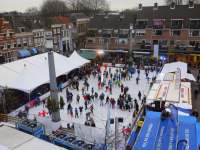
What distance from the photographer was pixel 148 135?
920 cm

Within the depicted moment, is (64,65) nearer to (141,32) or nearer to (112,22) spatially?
(141,32)

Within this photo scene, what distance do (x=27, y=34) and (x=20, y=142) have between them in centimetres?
3044

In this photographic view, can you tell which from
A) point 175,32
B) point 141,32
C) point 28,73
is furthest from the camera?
point 141,32

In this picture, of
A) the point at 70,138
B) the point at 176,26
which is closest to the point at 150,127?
the point at 70,138

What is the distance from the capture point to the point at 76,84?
21.4 m

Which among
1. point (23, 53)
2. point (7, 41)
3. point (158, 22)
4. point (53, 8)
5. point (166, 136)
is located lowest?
point (166, 136)

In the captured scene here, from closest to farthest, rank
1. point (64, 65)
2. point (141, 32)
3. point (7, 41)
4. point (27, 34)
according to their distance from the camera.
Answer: point (64, 65) → point (7, 41) → point (141, 32) → point (27, 34)

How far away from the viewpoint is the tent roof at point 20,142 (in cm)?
719

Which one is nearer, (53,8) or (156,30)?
(156,30)

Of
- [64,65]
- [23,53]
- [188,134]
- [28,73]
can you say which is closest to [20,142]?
[188,134]

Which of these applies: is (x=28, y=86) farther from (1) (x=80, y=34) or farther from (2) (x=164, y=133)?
(1) (x=80, y=34)

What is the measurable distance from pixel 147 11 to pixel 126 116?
25448 millimetres

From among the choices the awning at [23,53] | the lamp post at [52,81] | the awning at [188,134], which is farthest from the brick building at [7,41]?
the awning at [188,134]

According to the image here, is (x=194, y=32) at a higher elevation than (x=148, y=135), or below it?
higher
